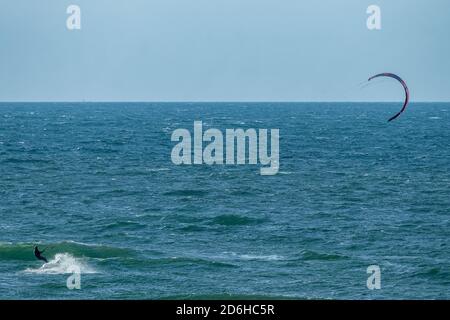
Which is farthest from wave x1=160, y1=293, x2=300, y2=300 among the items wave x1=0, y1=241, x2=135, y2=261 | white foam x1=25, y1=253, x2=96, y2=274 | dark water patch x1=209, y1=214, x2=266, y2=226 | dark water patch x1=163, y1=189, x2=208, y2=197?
dark water patch x1=163, y1=189, x2=208, y2=197

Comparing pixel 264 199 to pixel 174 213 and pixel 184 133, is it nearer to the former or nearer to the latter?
pixel 174 213

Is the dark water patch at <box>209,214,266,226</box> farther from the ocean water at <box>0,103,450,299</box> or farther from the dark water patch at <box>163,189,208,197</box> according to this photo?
the dark water patch at <box>163,189,208,197</box>

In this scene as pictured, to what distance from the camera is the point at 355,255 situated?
5238 centimetres

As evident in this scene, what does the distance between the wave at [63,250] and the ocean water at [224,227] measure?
8 cm

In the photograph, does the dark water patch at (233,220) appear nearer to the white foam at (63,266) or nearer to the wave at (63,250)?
the wave at (63,250)

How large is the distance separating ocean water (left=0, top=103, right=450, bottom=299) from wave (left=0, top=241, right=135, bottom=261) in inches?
3.1

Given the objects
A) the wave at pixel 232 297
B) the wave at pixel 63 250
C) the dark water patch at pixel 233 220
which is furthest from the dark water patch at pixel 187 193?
the wave at pixel 232 297

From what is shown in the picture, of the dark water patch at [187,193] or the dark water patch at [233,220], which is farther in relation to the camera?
the dark water patch at [187,193]

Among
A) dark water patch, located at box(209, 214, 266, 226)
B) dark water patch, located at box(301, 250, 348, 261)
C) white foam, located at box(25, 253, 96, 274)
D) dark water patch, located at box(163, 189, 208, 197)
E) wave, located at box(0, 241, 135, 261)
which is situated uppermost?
dark water patch, located at box(163, 189, 208, 197)

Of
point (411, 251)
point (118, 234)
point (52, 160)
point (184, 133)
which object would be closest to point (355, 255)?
point (411, 251)

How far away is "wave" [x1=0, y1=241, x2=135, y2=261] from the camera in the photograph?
51188 millimetres

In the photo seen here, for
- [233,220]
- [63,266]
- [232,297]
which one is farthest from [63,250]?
[233,220]

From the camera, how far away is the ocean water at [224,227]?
4444 cm

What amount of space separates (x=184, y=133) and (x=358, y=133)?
3883cm
